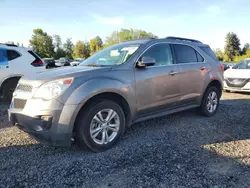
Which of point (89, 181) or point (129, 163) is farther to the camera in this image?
point (129, 163)

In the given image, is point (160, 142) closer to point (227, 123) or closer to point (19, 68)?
point (227, 123)

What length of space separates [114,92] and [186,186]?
166cm

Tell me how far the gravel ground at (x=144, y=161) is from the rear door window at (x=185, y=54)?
1.40 metres

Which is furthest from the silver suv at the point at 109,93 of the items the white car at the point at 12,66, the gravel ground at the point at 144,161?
the white car at the point at 12,66

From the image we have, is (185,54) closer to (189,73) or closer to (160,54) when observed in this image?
(189,73)

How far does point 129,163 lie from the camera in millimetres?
3176

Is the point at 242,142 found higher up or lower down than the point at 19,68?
lower down

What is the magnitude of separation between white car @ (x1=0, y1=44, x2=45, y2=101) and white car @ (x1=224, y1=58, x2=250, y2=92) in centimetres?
714

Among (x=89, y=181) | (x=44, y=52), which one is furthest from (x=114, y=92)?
(x=44, y=52)

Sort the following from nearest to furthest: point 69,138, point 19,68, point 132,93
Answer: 1. point 69,138
2. point 132,93
3. point 19,68

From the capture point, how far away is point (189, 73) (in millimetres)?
4812

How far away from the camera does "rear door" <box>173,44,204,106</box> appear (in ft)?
15.4

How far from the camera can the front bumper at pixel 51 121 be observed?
3.12 metres

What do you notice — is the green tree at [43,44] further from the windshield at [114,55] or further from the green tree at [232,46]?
the windshield at [114,55]
